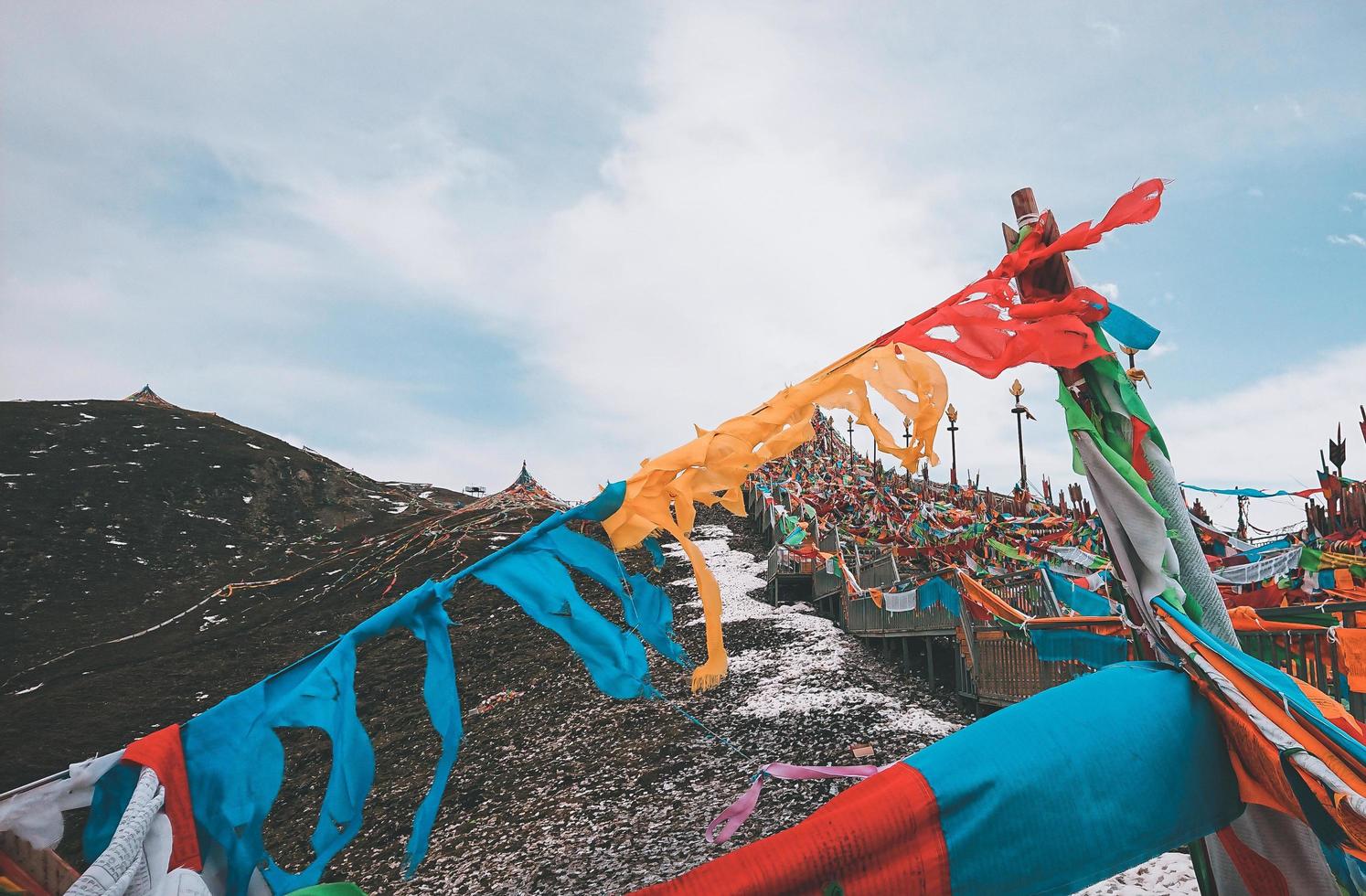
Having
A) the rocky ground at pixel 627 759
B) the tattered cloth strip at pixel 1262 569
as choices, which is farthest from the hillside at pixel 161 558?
the tattered cloth strip at pixel 1262 569

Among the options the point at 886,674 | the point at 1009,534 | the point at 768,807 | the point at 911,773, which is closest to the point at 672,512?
the point at 911,773

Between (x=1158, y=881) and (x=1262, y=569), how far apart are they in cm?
900

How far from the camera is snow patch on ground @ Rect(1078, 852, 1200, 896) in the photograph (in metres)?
6.16

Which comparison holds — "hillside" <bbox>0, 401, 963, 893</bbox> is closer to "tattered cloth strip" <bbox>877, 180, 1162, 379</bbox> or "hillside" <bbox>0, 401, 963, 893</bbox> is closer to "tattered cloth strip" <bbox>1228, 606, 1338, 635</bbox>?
"tattered cloth strip" <bbox>1228, 606, 1338, 635</bbox>

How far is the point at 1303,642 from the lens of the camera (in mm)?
5770

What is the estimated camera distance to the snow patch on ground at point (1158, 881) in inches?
243

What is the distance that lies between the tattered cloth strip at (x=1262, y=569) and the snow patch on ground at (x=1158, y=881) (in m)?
7.35

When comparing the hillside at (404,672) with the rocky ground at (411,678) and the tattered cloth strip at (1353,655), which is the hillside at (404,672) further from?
the tattered cloth strip at (1353,655)

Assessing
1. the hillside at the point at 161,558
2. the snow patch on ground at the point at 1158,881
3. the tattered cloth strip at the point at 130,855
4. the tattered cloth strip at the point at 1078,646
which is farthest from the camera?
the hillside at the point at 161,558

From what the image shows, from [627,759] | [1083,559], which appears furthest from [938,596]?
[627,759]

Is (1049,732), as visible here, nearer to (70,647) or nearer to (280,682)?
(280,682)

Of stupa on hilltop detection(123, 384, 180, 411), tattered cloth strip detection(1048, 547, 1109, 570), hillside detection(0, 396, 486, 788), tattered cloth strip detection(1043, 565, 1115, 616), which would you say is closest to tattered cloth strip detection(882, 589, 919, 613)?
tattered cloth strip detection(1048, 547, 1109, 570)

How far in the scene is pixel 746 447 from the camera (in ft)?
10.8

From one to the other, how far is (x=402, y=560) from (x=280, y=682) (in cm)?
3365
